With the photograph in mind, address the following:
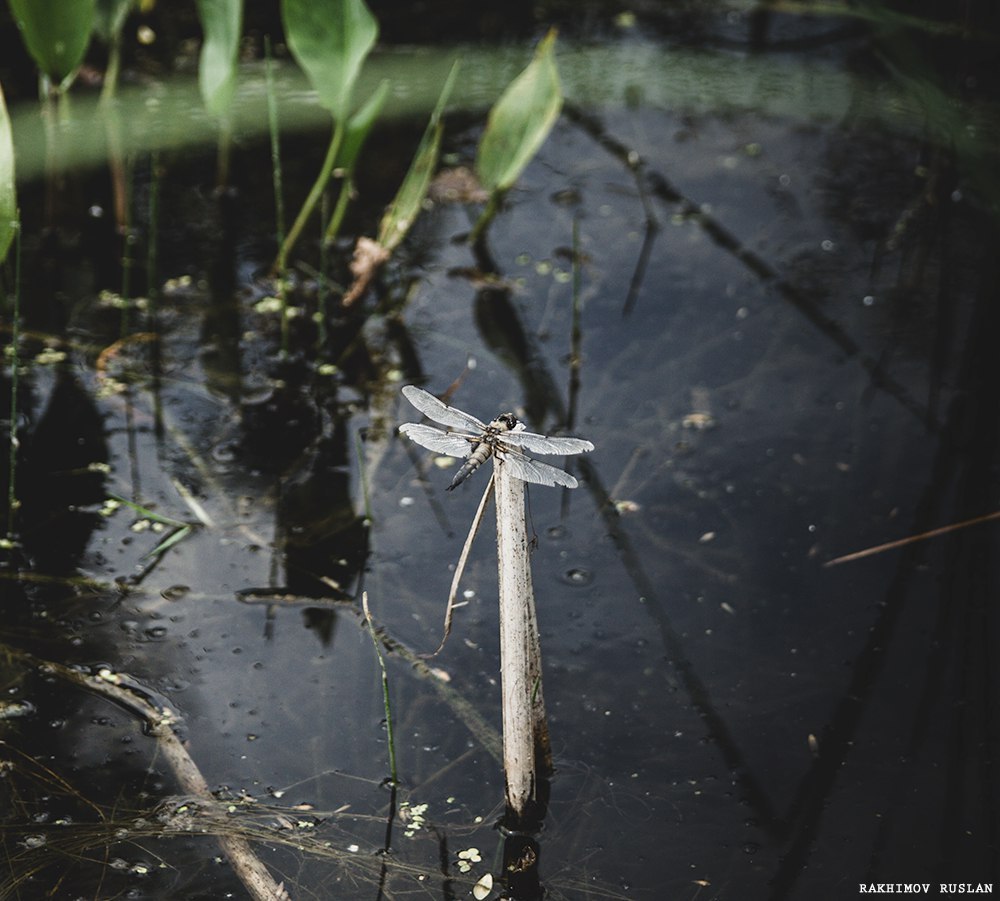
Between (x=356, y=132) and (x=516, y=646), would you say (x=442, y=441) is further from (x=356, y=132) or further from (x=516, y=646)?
(x=356, y=132)

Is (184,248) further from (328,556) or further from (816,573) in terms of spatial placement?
(816,573)

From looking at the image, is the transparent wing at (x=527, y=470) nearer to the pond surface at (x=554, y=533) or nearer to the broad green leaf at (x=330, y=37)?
the pond surface at (x=554, y=533)

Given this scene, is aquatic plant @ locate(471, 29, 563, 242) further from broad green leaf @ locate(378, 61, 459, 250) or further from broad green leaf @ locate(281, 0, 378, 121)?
broad green leaf @ locate(281, 0, 378, 121)

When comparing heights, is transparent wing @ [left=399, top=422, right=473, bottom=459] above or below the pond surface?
above

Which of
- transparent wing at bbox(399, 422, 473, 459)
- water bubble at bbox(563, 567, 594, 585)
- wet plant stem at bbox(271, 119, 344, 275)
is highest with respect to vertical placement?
wet plant stem at bbox(271, 119, 344, 275)

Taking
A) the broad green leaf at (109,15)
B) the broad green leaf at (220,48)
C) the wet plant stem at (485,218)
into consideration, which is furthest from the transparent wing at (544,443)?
the broad green leaf at (109,15)

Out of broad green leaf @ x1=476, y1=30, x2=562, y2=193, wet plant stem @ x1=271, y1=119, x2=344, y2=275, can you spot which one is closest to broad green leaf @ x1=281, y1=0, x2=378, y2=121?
wet plant stem @ x1=271, y1=119, x2=344, y2=275
